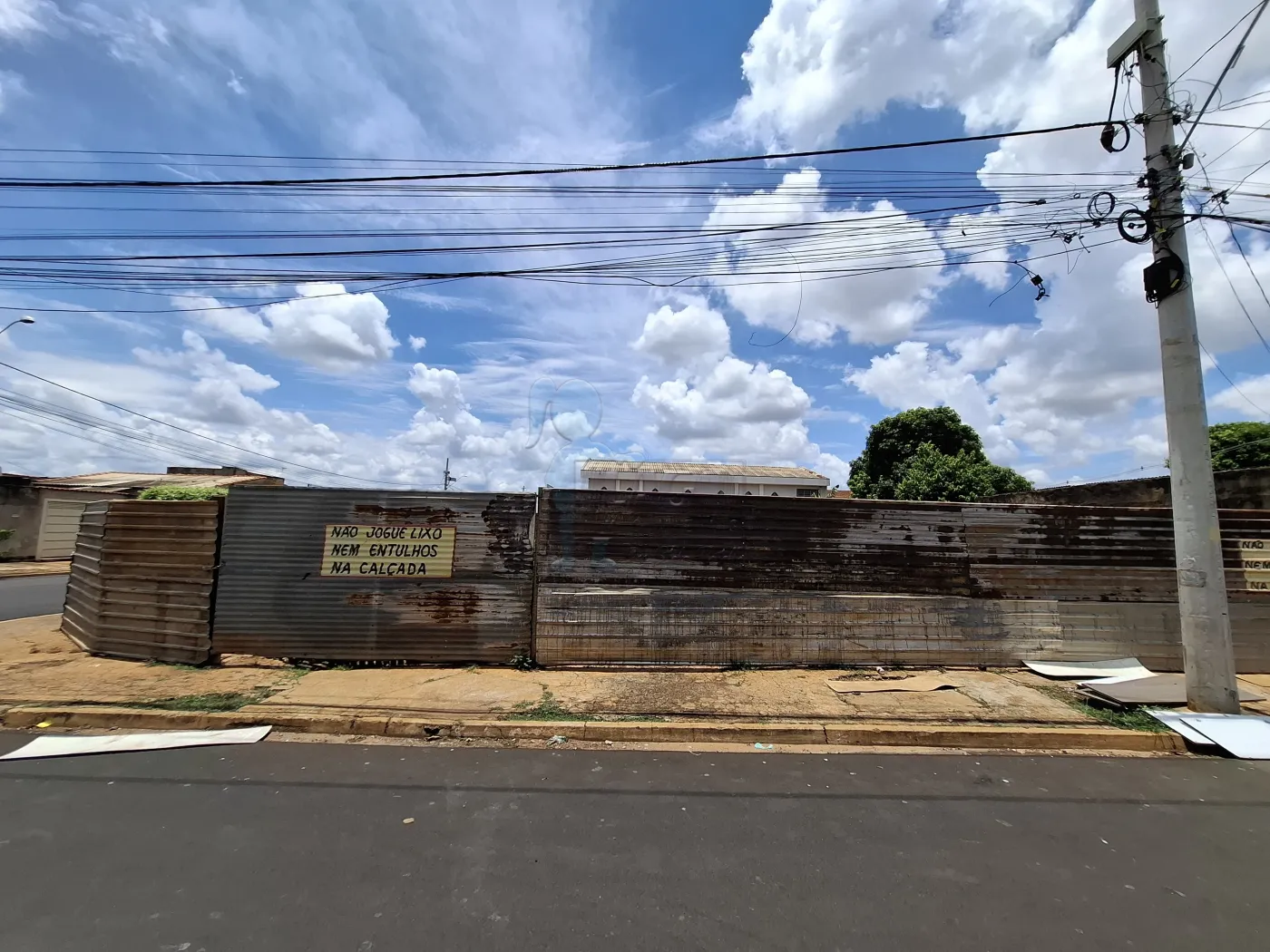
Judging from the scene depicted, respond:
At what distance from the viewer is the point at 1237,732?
5.69m

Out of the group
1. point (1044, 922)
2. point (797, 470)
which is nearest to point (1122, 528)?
point (1044, 922)

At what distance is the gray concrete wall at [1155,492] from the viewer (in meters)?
10.8

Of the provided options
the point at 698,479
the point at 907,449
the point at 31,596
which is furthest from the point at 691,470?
the point at 31,596

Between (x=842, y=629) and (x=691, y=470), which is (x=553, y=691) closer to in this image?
(x=842, y=629)

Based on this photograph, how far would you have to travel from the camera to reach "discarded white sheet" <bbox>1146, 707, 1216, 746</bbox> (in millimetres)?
5561

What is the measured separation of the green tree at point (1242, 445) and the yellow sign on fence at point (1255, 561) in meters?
24.7

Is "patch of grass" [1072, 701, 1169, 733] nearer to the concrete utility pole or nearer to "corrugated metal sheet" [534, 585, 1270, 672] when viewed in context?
the concrete utility pole

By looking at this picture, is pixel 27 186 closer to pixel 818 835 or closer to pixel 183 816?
pixel 183 816

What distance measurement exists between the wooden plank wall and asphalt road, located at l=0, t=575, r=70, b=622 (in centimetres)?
1136

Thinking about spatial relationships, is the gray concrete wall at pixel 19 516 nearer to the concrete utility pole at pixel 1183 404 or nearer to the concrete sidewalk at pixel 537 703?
the concrete sidewalk at pixel 537 703

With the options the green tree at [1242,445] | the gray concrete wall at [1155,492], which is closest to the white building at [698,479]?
the green tree at [1242,445]

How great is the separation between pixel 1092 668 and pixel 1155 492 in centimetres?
711

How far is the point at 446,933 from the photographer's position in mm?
2758

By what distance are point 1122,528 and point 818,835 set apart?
6.99 m
